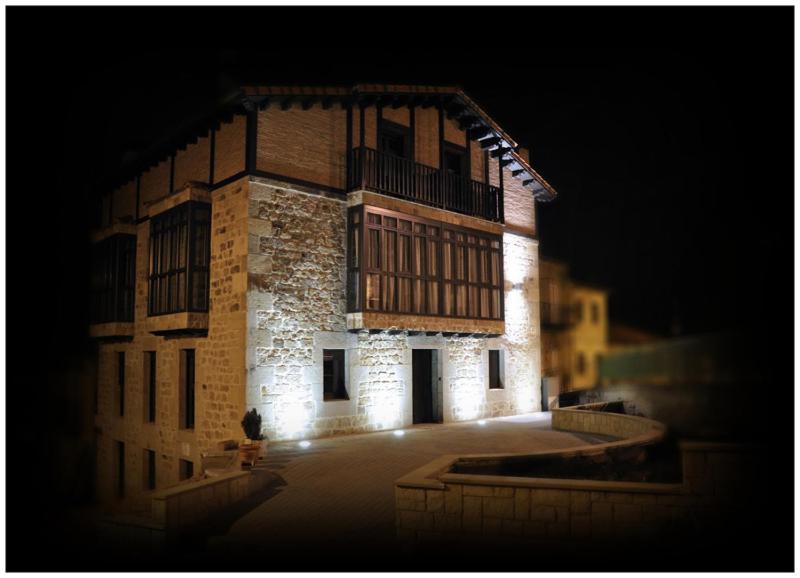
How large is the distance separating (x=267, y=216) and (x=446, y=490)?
8227 mm

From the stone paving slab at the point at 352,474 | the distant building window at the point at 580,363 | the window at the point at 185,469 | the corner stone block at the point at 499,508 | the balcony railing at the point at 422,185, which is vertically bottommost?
the window at the point at 185,469

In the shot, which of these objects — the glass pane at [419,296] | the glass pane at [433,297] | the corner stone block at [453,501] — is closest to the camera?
the corner stone block at [453,501]

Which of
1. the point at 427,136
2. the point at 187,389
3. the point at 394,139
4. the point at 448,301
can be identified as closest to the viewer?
the point at 187,389

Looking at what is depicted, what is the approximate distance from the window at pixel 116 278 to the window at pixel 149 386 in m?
1.38

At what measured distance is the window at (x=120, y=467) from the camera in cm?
1675

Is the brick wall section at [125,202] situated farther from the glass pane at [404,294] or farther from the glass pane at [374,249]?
the glass pane at [404,294]

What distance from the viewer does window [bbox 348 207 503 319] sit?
13906 mm

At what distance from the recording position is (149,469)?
51.3 ft

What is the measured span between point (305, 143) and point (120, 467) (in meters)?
10.8

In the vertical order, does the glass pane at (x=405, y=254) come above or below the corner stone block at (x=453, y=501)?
above

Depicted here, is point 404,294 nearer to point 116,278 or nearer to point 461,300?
point 461,300

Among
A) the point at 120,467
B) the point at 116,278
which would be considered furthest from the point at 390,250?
the point at 120,467

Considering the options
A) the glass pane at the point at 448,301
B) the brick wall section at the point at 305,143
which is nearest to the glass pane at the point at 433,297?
the glass pane at the point at 448,301

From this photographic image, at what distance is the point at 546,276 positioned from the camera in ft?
79.2
